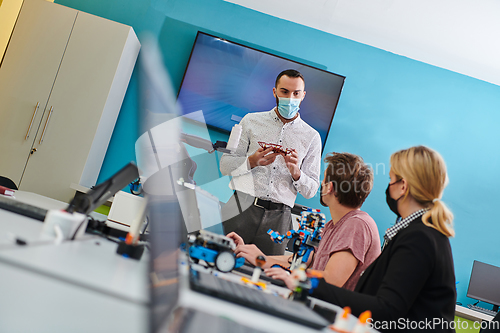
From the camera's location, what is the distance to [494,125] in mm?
3492

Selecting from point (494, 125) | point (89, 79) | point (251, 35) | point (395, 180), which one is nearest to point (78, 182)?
point (89, 79)

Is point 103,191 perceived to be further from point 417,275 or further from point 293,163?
point 293,163

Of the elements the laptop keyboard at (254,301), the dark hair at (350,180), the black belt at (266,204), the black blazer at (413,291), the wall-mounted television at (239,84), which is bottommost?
the laptop keyboard at (254,301)

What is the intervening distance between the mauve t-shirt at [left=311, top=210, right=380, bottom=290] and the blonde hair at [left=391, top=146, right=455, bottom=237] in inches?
8.8

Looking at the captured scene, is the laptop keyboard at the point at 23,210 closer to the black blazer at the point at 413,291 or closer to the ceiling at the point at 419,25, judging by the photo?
the black blazer at the point at 413,291

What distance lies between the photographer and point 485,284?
10.1 ft


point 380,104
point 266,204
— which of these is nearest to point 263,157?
point 266,204

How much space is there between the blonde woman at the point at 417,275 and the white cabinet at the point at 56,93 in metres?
2.56

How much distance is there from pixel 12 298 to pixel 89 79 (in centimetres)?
288

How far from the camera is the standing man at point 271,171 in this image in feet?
6.16

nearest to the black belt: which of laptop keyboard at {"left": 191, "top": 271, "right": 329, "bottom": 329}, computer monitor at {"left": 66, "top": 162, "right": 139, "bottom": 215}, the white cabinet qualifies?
computer monitor at {"left": 66, "top": 162, "right": 139, "bottom": 215}

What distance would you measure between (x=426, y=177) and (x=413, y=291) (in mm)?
401

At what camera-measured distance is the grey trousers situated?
5.86ft

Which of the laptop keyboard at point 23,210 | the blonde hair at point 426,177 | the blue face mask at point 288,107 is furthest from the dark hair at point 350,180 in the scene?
the laptop keyboard at point 23,210
